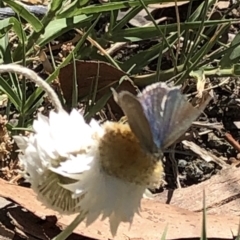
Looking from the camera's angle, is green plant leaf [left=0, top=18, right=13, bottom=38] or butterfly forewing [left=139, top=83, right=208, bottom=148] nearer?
butterfly forewing [left=139, top=83, right=208, bottom=148]

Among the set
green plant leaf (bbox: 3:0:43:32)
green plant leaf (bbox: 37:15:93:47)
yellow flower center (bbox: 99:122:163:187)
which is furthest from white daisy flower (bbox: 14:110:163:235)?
green plant leaf (bbox: 37:15:93:47)

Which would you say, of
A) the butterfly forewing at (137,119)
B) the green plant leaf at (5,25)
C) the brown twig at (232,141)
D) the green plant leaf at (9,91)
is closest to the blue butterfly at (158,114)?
the butterfly forewing at (137,119)

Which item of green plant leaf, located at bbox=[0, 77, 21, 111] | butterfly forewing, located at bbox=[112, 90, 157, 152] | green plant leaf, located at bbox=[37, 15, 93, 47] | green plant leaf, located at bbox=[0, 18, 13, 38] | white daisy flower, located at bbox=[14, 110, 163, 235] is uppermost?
green plant leaf, located at bbox=[37, 15, 93, 47]

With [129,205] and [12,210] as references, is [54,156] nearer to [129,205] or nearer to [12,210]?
[129,205]

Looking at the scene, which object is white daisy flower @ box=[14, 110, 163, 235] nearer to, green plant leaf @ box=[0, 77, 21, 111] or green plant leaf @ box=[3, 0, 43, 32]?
green plant leaf @ box=[0, 77, 21, 111]

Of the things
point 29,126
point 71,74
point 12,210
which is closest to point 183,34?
point 71,74

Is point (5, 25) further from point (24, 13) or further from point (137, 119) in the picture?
point (137, 119)

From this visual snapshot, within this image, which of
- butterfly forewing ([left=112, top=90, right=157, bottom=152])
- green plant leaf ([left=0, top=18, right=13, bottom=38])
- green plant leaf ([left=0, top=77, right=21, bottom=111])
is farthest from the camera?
green plant leaf ([left=0, top=18, right=13, bottom=38])

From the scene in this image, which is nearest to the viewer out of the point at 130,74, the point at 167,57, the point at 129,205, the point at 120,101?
the point at 120,101
